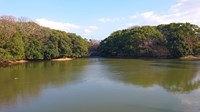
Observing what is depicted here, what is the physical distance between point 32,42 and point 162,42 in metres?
23.6

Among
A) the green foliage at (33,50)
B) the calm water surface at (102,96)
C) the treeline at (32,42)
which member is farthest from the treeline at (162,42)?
the calm water surface at (102,96)

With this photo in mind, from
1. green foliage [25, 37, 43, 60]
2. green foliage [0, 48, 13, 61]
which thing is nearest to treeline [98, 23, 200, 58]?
green foliage [25, 37, 43, 60]

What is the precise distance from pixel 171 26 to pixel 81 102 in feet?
136

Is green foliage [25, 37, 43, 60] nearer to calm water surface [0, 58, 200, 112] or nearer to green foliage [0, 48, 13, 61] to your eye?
green foliage [0, 48, 13, 61]

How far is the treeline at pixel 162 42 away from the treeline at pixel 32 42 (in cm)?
917

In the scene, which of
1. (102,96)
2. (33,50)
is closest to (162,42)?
(33,50)

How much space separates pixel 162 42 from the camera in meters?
49.7

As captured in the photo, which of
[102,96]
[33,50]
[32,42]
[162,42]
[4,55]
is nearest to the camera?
[102,96]

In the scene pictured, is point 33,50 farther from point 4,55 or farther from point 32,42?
point 4,55

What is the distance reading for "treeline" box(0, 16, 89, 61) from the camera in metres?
37.1

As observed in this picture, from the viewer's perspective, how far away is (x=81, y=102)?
13.3 metres

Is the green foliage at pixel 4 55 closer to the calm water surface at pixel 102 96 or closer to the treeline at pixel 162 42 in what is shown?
the calm water surface at pixel 102 96

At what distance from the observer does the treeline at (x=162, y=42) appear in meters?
47.3

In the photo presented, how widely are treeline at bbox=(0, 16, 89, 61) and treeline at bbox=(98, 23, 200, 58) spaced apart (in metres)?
9.17
